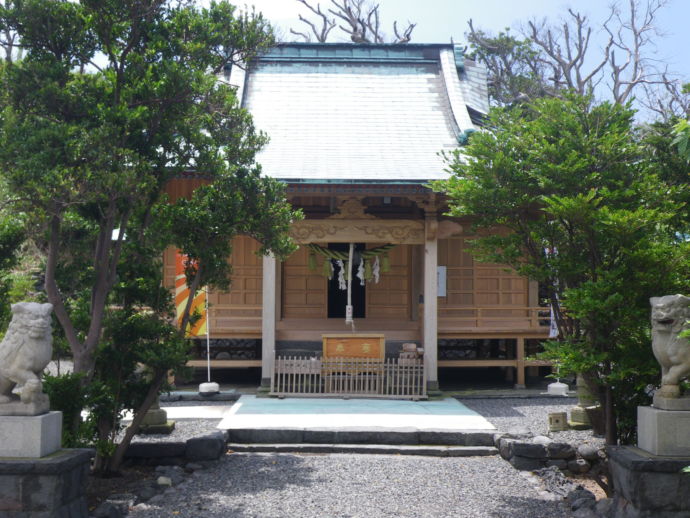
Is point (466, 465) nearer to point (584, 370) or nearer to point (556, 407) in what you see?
point (584, 370)

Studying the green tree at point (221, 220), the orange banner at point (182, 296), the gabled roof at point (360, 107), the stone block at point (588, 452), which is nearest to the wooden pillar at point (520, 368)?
the gabled roof at point (360, 107)

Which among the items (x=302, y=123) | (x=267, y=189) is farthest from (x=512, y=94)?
(x=267, y=189)

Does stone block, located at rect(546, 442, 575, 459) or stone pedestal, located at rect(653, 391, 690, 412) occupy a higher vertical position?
stone pedestal, located at rect(653, 391, 690, 412)

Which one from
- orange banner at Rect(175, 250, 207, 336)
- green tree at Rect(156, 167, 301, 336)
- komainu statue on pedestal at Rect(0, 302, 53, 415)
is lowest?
komainu statue on pedestal at Rect(0, 302, 53, 415)

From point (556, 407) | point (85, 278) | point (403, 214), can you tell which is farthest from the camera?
point (403, 214)

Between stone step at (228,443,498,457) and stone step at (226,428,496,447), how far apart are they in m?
0.11

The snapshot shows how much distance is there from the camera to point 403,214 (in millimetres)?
13781

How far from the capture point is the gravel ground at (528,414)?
9.34 meters

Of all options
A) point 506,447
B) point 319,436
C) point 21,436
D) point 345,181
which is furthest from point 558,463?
point 345,181

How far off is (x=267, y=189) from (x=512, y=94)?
22.9 meters

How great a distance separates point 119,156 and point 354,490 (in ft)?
13.9

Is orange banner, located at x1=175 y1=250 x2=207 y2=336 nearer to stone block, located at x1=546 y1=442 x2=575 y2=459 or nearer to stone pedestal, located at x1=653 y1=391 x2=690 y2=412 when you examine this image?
stone block, located at x1=546 y1=442 x2=575 y2=459

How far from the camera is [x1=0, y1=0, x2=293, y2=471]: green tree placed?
6.51 meters

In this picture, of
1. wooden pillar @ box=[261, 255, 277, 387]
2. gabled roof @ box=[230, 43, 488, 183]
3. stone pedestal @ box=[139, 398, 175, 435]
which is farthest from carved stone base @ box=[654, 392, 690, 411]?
wooden pillar @ box=[261, 255, 277, 387]
